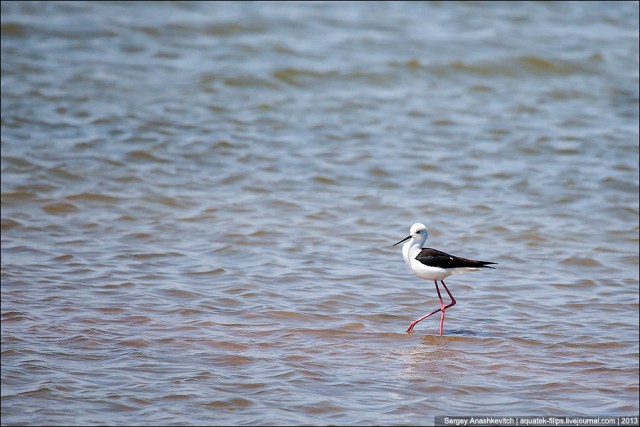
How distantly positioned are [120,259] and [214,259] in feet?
2.74

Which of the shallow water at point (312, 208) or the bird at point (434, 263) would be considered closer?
the shallow water at point (312, 208)

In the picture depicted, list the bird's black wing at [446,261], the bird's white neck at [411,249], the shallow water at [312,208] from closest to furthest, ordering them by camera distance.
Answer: the shallow water at [312,208] → the bird's black wing at [446,261] → the bird's white neck at [411,249]

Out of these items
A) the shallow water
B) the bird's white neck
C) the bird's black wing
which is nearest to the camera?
the shallow water

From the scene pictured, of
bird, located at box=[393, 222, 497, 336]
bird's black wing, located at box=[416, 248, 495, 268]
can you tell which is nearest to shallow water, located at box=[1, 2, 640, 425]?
bird, located at box=[393, 222, 497, 336]

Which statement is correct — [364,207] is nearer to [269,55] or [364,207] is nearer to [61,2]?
[269,55]

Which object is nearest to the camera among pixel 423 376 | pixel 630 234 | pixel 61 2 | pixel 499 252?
pixel 423 376

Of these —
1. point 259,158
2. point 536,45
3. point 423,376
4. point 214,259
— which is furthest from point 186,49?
point 423,376

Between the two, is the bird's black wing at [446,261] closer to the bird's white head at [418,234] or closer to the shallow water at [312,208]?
the bird's white head at [418,234]

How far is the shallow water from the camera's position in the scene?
19.2ft

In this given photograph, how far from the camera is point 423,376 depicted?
19.7ft

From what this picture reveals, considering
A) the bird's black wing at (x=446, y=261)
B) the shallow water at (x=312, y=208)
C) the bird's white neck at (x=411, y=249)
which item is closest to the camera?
the shallow water at (x=312, y=208)

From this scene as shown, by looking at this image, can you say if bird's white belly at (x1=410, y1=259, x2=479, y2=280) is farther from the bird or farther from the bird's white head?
the bird's white head

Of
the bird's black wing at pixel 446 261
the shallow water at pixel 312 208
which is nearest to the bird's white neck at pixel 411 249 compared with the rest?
the bird's black wing at pixel 446 261

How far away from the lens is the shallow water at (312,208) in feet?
19.2
